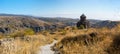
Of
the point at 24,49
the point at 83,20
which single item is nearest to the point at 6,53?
the point at 24,49

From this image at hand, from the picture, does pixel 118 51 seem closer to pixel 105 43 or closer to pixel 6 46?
pixel 105 43

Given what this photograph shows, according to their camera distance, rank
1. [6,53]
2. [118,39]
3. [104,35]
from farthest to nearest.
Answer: [104,35] → [118,39] → [6,53]

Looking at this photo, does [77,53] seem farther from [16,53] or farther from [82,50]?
[16,53]

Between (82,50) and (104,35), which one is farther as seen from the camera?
(104,35)

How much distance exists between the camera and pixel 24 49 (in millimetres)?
11117

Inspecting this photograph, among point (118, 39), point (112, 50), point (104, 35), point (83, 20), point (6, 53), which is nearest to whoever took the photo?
point (6, 53)

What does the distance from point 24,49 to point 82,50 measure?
2456 millimetres

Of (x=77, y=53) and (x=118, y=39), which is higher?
(x=118, y=39)

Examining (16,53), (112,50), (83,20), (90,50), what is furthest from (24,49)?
(83,20)

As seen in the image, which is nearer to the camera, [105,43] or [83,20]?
[105,43]

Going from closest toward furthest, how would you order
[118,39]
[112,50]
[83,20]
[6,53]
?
[6,53] < [112,50] < [118,39] < [83,20]

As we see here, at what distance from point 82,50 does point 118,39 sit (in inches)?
63.5

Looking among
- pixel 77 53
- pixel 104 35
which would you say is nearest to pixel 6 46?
pixel 77 53

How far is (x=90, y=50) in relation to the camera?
10156 millimetres
